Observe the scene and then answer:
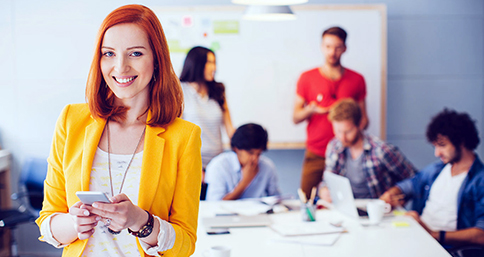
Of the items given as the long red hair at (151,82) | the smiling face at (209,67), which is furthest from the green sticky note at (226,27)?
the long red hair at (151,82)

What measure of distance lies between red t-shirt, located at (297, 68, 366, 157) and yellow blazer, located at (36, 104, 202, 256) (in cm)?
274

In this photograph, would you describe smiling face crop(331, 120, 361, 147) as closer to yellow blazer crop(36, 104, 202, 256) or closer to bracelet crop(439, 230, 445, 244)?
bracelet crop(439, 230, 445, 244)

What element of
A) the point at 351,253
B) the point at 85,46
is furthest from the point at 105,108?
the point at 85,46

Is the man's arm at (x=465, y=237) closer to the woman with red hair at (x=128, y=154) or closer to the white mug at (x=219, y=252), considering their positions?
the white mug at (x=219, y=252)

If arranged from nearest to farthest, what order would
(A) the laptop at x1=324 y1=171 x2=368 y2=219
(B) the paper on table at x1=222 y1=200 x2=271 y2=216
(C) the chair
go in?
1. (A) the laptop at x1=324 y1=171 x2=368 y2=219
2. (B) the paper on table at x1=222 y1=200 x2=271 y2=216
3. (C) the chair

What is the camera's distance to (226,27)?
3.96 m

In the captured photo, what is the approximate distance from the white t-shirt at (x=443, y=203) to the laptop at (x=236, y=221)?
1.03 meters

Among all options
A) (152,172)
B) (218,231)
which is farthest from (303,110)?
(152,172)

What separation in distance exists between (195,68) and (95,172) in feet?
7.40

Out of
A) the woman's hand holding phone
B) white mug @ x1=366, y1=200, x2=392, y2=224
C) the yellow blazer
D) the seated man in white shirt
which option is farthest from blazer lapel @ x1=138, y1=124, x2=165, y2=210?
the seated man in white shirt

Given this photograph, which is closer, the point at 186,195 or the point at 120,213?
the point at 120,213

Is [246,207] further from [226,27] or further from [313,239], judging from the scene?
[226,27]

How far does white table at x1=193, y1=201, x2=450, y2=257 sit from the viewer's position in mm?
2023

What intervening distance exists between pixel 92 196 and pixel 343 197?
1.78 m
